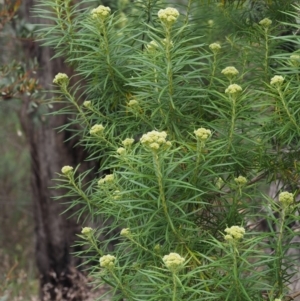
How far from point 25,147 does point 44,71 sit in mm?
4052

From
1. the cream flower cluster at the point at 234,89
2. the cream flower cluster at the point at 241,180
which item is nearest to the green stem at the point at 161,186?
the cream flower cluster at the point at 241,180

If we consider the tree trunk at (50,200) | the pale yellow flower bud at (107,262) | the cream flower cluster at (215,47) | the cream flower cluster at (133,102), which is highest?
the cream flower cluster at (215,47)

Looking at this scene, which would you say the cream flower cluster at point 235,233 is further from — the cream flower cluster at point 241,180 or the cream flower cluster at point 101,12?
the cream flower cluster at point 101,12

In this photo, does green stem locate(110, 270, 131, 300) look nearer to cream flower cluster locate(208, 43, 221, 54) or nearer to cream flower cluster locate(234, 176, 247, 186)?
cream flower cluster locate(234, 176, 247, 186)

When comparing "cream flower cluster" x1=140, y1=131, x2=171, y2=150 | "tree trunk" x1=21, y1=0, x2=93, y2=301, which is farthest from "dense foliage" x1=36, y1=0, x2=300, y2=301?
"tree trunk" x1=21, y1=0, x2=93, y2=301

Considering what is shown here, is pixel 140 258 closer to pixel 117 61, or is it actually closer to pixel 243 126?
pixel 243 126

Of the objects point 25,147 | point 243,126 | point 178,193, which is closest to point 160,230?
point 178,193

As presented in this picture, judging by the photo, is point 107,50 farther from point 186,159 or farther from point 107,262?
point 107,262

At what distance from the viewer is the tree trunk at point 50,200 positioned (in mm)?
5711

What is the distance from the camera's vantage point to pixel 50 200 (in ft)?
19.6

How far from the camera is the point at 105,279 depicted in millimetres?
2697

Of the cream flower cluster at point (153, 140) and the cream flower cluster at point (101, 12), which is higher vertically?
the cream flower cluster at point (101, 12)

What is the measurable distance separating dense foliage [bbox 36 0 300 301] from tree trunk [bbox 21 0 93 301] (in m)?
2.47

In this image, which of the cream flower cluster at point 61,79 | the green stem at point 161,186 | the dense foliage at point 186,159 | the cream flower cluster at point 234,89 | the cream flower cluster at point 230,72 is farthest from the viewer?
the cream flower cluster at point 61,79
